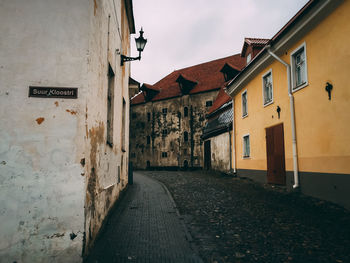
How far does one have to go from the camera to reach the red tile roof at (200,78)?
30688 millimetres

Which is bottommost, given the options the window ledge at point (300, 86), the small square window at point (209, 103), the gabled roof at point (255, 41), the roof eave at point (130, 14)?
the window ledge at point (300, 86)

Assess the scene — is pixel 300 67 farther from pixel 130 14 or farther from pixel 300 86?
pixel 130 14

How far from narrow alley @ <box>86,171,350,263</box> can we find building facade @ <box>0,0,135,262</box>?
0.80m

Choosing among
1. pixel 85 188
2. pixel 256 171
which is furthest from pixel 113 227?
pixel 256 171

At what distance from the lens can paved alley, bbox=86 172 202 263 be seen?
4168mm

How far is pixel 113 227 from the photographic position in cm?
571

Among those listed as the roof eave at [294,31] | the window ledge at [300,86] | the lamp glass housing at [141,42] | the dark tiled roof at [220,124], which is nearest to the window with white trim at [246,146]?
the dark tiled roof at [220,124]

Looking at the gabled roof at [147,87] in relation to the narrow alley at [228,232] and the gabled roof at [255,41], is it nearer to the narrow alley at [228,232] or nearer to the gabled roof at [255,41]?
the gabled roof at [255,41]

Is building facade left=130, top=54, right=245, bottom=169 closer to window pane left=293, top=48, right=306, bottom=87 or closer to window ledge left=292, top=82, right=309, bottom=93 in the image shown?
window pane left=293, top=48, right=306, bottom=87

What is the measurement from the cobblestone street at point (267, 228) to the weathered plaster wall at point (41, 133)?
2.28 metres

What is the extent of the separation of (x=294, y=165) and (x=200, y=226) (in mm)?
5188

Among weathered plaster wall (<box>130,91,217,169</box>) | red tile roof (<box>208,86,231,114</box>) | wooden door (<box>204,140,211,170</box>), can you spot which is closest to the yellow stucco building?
red tile roof (<box>208,86,231,114</box>)

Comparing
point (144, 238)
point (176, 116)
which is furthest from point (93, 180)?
point (176, 116)

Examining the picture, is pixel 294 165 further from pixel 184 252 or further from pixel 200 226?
pixel 184 252
